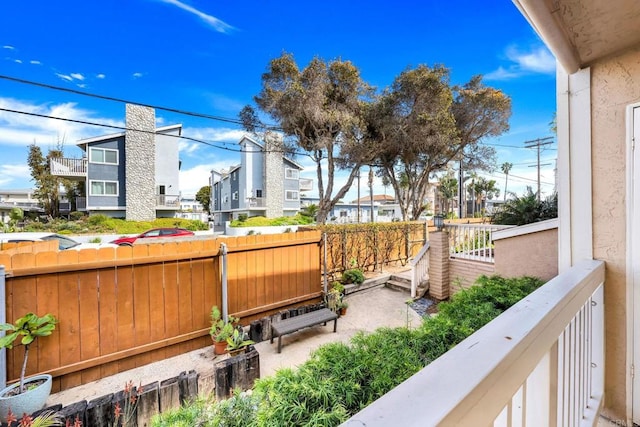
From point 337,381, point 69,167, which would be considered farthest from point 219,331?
point 69,167

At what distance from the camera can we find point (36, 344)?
9.29ft

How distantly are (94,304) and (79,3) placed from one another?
23.7ft

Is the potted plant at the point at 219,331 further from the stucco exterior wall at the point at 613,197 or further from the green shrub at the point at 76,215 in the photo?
the green shrub at the point at 76,215

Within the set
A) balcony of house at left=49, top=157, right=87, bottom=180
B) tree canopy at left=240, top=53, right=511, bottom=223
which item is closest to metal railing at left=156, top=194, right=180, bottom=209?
balcony of house at left=49, top=157, right=87, bottom=180

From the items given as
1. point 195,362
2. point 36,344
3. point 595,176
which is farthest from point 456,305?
point 36,344

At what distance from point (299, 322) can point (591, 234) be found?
11.2 ft

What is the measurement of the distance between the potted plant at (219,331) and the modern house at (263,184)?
19.4 metres

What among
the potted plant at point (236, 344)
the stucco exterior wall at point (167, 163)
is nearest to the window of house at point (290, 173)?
the stucco exterior wall at point (167, 163)

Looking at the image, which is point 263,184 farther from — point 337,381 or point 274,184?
point 337,381

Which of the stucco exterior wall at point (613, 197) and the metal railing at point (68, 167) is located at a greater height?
the metal railing at point (68, 167)

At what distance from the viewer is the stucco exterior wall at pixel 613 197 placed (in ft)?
5.81

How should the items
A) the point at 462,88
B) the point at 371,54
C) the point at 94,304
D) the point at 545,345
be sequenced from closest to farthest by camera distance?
the point at 545,345 → the point at 94,304 → the point at 371,54 → the point at 462,88

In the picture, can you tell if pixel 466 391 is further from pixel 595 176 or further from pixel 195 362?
pixel 195 362

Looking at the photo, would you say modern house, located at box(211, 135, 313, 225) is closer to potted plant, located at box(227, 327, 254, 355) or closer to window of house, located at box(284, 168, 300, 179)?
window of house, located at box(284, 168, 300, 179)
